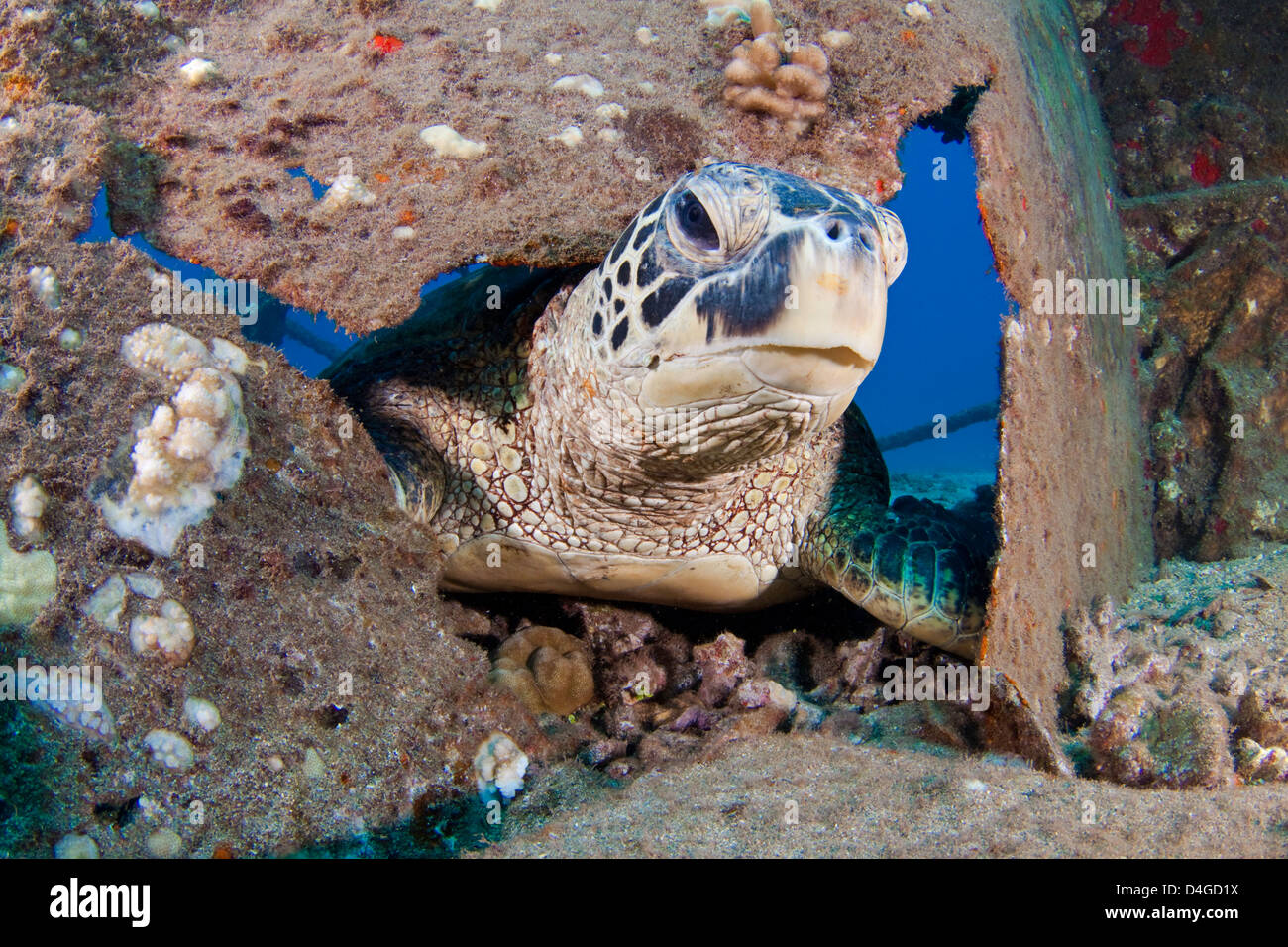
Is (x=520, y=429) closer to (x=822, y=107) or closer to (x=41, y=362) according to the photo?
(x=41, y=362)

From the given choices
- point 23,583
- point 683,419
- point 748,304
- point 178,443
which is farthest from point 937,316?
point 23,583

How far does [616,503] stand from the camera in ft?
7.80

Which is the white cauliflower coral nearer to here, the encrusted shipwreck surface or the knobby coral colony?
the encrusted shipwreck surface

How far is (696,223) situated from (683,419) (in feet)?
1.56

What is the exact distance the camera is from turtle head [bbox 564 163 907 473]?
135cm

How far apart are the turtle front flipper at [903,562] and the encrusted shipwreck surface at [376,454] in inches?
9.5

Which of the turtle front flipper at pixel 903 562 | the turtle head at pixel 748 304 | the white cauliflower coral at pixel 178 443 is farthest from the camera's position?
the turtle front flipper at pixel 903 562

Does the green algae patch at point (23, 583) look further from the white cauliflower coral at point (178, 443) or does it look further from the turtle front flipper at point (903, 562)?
the turtle front flipper at point (903, 562)

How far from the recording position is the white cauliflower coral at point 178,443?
150cm

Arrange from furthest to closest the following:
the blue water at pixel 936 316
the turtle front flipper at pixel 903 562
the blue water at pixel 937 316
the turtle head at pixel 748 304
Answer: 1. the blue water at pixel 937 316
2. the blue water at pixel 936 316
3. the turtle front flipper at pixel 903 562
4. the turtle head at pixel 748 304

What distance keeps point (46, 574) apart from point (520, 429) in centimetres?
144

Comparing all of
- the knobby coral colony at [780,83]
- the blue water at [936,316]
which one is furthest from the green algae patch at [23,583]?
the blue water at [936,316]

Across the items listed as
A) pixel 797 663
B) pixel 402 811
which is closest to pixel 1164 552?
pixel 797 663

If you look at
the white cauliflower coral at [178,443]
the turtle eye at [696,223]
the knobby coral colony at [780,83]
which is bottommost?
the white cauliflower coral at [178,443]
